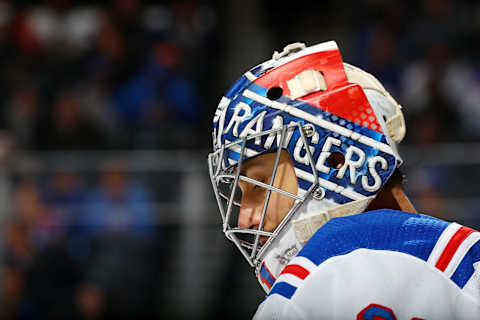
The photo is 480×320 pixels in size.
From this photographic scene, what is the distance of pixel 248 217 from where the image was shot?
6.11ft

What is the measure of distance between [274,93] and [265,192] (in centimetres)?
26

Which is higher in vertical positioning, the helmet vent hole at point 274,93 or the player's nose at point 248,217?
the helmet vent hole at point 274,93

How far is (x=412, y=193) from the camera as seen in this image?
A: 5.33 m

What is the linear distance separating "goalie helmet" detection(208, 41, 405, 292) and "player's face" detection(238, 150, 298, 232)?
22 mm

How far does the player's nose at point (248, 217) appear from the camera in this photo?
184 cm

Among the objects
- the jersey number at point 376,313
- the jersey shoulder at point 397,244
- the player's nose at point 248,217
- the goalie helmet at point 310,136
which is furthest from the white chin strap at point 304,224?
the jersey number at point 376,313


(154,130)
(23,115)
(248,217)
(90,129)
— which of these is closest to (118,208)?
(154,130)

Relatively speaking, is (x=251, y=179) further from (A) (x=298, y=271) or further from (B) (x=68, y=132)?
(B) (x=68, y=132)

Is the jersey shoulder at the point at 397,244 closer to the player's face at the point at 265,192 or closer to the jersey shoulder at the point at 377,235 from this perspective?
the jersey shoulder at the point at 377,235

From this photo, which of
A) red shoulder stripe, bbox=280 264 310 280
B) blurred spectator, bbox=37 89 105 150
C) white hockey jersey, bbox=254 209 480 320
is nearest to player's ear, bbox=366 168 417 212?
white hockey jersey, bbox=254 209 480 320

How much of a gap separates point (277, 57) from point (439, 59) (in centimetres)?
509

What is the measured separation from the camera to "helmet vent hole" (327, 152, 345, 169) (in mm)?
1703

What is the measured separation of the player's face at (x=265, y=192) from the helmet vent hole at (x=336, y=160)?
0.10m

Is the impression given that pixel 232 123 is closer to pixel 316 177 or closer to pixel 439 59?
pixel 316 177
